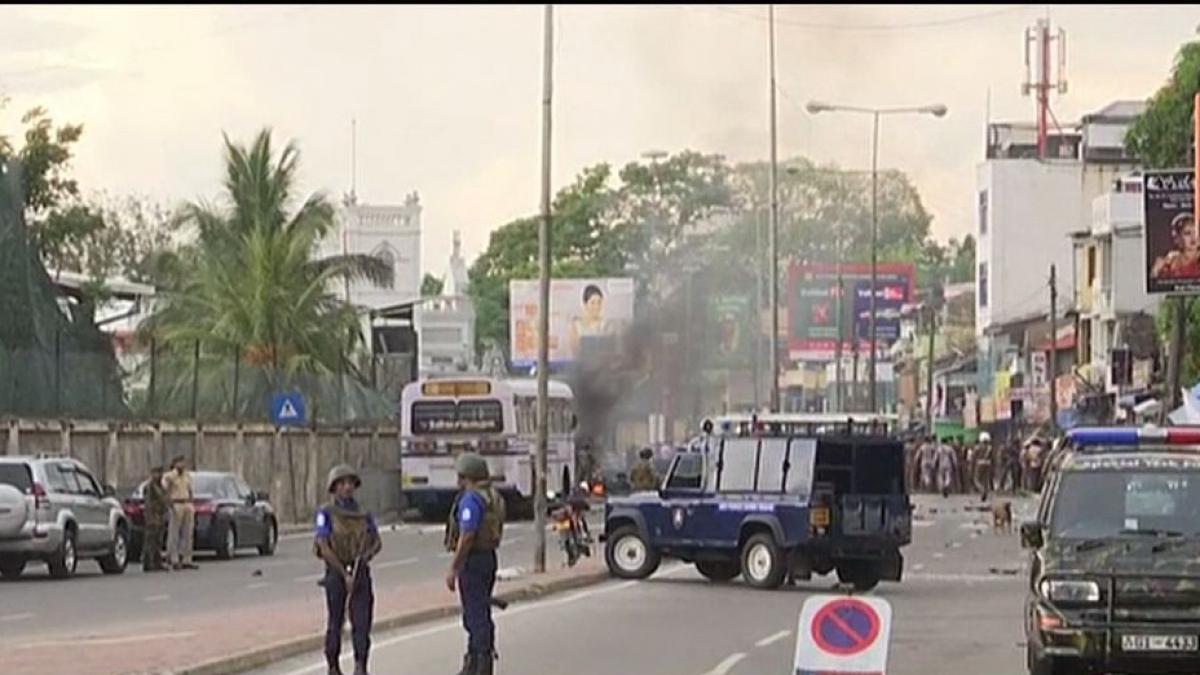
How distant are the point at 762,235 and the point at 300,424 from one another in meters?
40.7

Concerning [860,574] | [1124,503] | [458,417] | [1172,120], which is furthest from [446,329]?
[1124,503]

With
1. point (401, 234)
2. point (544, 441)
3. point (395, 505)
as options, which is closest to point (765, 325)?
point (395, 505)

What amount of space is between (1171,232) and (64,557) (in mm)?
19771

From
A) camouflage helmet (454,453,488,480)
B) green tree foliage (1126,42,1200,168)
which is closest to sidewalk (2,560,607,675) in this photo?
camouflage helmet (454,453,488,480)

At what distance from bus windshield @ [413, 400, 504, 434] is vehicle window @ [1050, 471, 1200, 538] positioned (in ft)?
124

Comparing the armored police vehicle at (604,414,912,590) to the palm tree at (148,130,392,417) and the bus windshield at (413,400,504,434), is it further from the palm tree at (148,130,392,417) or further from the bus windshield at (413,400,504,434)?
the palm tree at (148,130,392,417)

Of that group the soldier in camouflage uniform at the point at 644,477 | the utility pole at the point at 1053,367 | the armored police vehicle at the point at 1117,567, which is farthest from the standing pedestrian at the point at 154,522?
the utility pole at the point at 1053,367

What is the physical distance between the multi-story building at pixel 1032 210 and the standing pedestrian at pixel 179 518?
5382 centimetres

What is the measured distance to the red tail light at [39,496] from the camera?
3391 centimetres

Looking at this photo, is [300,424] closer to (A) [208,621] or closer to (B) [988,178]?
(A) [208,621]

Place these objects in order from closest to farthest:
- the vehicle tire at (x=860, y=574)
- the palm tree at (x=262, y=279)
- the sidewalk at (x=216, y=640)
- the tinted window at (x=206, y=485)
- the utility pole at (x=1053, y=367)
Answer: the sidewalk at (x=216, y=640) → the vehicle tire at (x=860, y=574) → the tinted window at (x=206, y=485) → the palm tree at (x=262, y=279) → the utility pole at (x=1053, y=367)

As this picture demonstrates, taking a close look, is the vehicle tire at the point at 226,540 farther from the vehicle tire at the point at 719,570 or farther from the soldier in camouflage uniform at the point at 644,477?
the vehicle tire at the point at 719,570

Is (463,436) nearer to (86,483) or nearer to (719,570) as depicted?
(86,483)

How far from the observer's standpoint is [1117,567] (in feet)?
58.9
